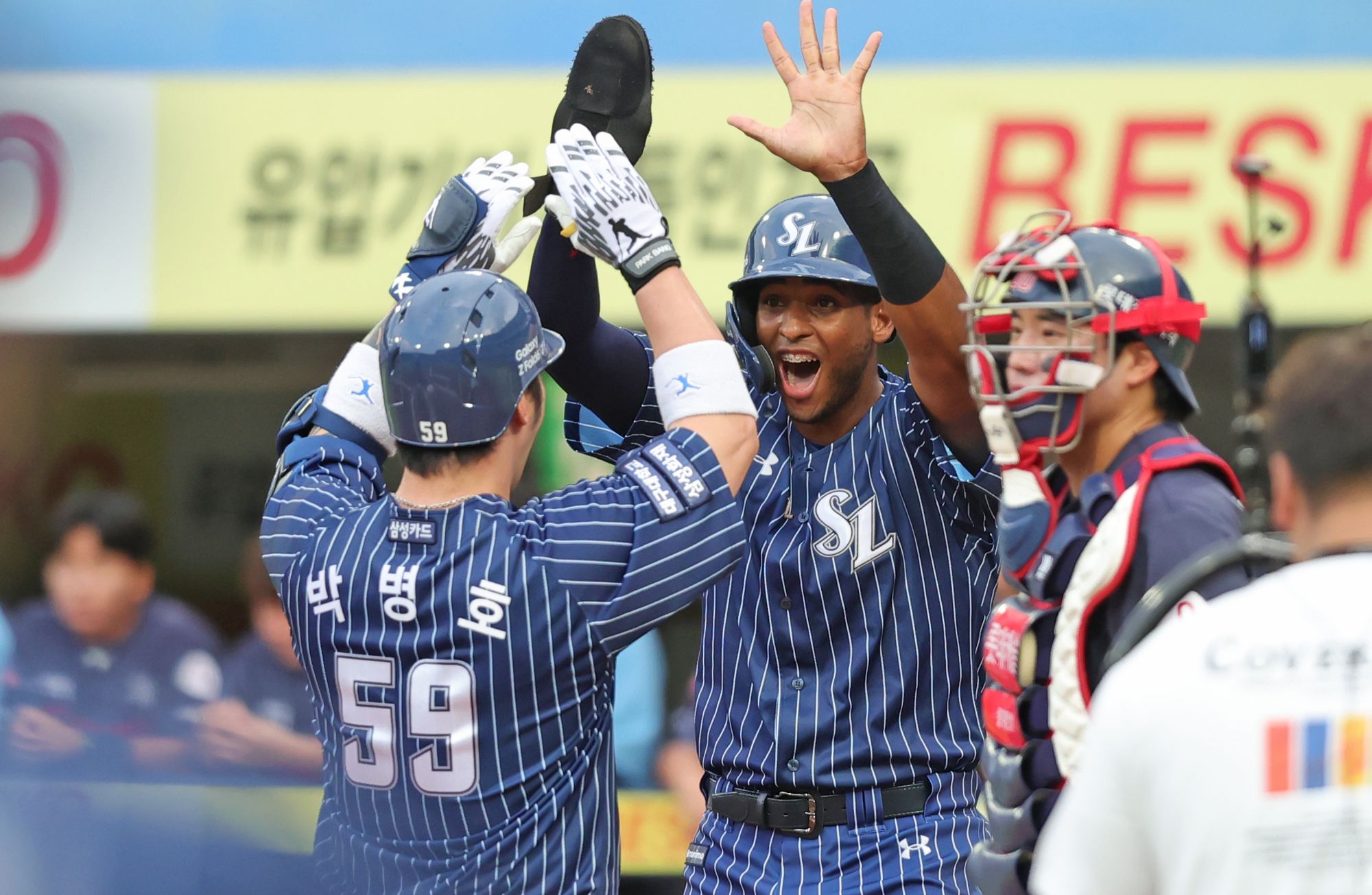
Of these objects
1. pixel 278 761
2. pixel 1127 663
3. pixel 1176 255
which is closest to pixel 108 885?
pixel 278 761

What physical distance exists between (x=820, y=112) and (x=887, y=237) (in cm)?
30

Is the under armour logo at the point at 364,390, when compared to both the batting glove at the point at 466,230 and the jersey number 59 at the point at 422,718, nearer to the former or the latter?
the batting glove at the point at 466,230

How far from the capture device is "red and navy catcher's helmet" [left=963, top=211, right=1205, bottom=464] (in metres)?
2.86

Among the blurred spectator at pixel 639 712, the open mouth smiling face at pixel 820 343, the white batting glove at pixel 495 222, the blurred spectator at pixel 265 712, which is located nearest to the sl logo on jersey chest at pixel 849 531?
the open mouth smiling face at pixel 820 343

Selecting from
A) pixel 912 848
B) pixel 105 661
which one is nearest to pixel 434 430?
pixel 912 848

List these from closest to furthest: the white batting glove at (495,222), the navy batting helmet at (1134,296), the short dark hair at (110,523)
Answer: the navy batting helmet at (1134,296)
the white batting glove at (495,222)
the short dark hair at (110,523)

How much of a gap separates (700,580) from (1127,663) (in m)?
1.04

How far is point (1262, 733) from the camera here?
5.95 ft

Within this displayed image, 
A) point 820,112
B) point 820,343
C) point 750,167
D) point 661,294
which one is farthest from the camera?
point 750,167

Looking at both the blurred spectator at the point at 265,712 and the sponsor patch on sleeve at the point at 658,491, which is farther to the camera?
the blurred spectator at the point at 265,712

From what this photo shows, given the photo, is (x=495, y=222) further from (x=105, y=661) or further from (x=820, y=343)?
(x=105, y=661)

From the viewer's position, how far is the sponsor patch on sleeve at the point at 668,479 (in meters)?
2.79

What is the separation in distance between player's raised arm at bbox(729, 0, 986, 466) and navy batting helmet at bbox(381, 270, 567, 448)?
0.69 meters

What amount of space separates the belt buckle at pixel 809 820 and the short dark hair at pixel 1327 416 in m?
1.73
